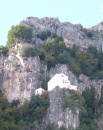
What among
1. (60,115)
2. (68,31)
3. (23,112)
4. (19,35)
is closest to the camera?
(60,115)

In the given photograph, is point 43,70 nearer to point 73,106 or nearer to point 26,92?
point 26,92

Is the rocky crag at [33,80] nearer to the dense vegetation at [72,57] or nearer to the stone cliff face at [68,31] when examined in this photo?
the dense vegetation at [72,57]

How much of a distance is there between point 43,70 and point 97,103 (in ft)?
30.3

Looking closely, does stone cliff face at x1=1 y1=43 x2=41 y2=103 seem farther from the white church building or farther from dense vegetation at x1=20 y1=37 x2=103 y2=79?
the white church building

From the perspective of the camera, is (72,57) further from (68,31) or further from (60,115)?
(60,115)

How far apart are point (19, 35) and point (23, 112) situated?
62.9ft

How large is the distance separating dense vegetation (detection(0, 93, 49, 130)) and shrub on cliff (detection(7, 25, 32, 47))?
15.3m

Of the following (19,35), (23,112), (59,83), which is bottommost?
(23,112)

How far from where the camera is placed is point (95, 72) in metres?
73.8

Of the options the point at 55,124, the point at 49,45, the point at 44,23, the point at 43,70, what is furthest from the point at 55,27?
the point at 55,124

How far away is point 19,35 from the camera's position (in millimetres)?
76125

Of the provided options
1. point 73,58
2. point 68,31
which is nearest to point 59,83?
point 73,58

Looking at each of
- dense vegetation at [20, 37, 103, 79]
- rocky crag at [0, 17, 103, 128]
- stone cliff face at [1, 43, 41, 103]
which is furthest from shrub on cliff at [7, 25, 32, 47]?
stone cliff face at [1, 43, 41, 103]

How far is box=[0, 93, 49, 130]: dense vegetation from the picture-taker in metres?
57.8
